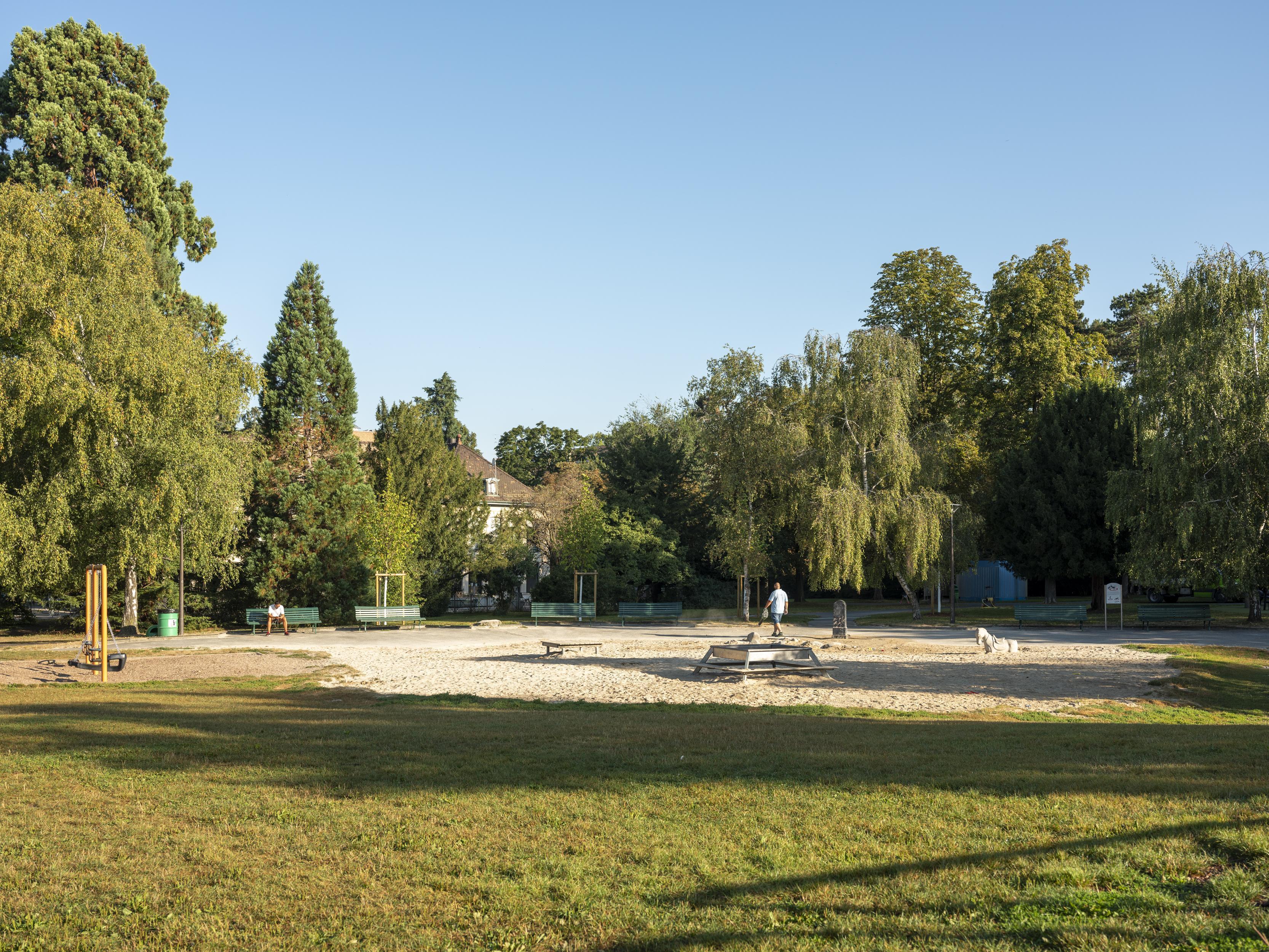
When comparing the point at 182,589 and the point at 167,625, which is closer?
the point at 167,625

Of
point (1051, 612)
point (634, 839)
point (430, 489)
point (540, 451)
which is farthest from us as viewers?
point (540, 451)

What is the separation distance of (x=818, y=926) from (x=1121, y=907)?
1586 millimetres

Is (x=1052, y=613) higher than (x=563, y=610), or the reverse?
(x=1052, y=613)

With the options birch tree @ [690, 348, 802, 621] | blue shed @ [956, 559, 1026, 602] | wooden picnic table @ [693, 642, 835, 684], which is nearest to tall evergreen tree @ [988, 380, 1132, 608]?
birch tree @ [690, 348, 802, 621]

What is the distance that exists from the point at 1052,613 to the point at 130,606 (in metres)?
34.8

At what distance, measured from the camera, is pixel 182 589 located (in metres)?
35.6

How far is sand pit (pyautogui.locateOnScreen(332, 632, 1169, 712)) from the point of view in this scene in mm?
16188

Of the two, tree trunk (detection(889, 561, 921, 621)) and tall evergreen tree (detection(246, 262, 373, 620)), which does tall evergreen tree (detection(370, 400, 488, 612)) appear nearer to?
tall evergreen tree (detection(246, 262, 373, 620))

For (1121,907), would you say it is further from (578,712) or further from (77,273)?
(77,273)

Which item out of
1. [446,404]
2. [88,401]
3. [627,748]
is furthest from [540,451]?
[627,748]

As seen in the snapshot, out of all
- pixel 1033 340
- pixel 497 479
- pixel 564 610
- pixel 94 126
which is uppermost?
pixel 94 126

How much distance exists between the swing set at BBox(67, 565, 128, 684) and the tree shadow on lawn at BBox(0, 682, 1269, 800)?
15.5ft

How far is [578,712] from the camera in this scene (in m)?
13.8

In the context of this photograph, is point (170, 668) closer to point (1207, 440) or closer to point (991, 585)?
point (1207, 440)
